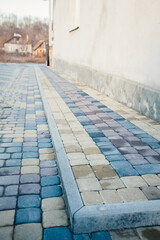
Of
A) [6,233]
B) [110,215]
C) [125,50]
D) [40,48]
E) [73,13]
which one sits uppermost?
[40,48]

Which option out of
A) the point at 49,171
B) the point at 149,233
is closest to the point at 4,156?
the point at 49,171

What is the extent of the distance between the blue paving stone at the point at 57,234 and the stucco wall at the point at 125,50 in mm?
3214

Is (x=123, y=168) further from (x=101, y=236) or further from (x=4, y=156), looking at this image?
(x=4, y=156)

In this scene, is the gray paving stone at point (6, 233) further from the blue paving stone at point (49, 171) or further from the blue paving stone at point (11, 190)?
the blue paving stone at point (49, 171)

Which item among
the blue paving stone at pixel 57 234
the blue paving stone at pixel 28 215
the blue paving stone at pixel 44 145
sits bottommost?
the blue paving stone at pixel 57 234

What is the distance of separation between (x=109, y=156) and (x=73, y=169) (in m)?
0.58

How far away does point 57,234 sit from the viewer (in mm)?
1749

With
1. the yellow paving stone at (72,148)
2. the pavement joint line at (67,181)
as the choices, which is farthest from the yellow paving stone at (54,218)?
the yellow paving stone at (72,148)

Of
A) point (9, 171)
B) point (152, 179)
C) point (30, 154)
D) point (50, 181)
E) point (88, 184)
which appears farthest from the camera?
point (30, 154)

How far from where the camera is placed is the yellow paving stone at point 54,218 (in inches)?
72.7

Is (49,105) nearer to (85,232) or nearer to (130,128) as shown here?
(130,128)

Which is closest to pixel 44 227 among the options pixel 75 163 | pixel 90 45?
pixel 75 163

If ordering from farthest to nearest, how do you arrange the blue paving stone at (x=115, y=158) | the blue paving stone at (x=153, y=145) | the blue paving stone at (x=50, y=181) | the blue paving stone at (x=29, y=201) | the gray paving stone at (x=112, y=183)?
the blue paving stone at (x=153, y=145) → the blue paving stone at (x=115, y=158) → the blue paving stone at (x=50, y=181) → the gray paving stone at (x=112, y=183) → the blue paving stone at (x=29, y=201)

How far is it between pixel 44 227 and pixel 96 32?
25.1ft
